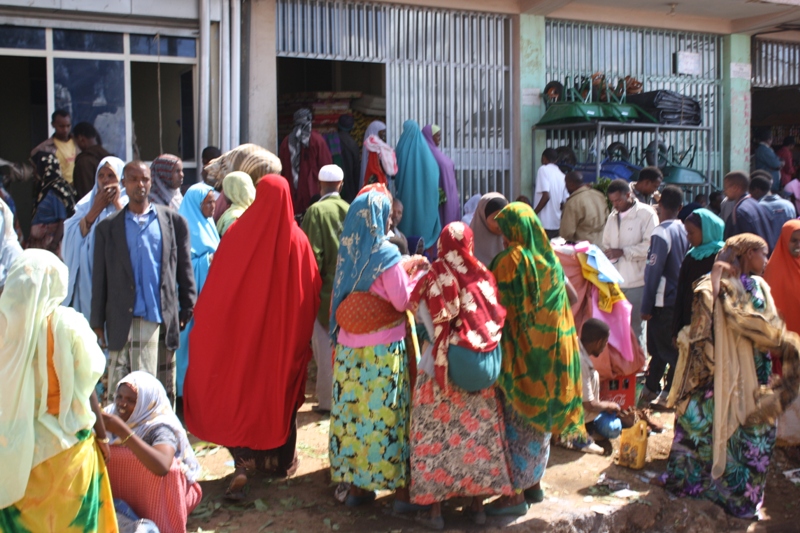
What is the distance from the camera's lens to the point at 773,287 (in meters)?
6.23

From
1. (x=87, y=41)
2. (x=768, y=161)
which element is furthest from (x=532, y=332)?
(x=768, y=161)

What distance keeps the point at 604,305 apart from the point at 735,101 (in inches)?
267

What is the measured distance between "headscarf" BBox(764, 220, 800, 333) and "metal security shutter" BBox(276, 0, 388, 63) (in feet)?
15.5

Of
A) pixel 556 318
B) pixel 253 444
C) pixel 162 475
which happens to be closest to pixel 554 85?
pixel 556 318

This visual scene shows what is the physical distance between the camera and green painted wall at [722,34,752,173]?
1170 cm

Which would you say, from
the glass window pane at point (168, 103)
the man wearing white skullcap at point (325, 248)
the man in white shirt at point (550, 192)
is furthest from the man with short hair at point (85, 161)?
the man in white shirt at point (550, 192)

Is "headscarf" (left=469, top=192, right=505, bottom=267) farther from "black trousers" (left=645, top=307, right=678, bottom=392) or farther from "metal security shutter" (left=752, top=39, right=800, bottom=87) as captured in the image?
"metal security shutter" (left=752, top=39, right=800, bottom=87)

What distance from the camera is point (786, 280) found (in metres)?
6.16

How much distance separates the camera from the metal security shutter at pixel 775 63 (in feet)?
40.9

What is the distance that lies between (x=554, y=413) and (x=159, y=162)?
3.50m

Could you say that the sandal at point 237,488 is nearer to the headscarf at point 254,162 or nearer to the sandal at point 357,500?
the sandal at point 357,500

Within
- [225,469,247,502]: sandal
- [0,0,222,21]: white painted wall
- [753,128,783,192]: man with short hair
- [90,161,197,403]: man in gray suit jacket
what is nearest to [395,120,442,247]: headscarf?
[0,0,222,21]: white painted wall

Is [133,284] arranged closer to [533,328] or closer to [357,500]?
[357,500]

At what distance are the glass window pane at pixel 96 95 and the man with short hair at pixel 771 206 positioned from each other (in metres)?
5.70
